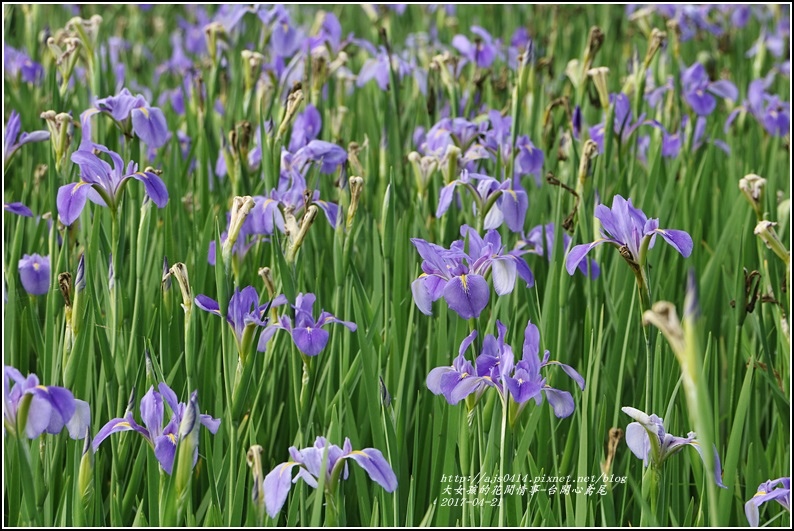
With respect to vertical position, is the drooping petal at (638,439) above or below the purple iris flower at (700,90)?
below

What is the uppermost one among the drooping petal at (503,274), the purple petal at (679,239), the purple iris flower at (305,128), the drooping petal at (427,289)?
the purple iris flower at (305,128)

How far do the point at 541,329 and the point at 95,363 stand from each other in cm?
105

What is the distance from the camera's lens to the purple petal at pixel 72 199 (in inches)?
68.9

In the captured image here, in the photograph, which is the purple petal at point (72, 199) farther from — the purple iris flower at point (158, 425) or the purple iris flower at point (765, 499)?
the purple iris flower at point (765, 499)

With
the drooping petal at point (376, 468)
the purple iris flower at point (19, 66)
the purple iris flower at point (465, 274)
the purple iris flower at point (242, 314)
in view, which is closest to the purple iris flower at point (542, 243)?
the purple iris flower at point (465, 274)

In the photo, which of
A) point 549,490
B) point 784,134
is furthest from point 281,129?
point 784,134

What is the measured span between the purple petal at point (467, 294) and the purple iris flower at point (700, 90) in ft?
6.11

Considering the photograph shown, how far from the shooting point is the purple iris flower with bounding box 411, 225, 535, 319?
63.4 inches

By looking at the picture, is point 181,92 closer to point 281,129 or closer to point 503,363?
point 281,129

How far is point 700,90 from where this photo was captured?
3186mm

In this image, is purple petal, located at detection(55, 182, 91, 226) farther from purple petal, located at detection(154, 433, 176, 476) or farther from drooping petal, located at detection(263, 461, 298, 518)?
drooping petal, located at detection(263, 461, 298, 518)

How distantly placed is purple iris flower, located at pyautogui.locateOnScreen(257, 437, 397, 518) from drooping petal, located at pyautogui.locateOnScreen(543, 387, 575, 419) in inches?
14.4

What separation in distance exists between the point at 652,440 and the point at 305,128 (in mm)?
1637

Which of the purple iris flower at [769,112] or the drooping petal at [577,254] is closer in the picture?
the drooping petal at [577,254]
